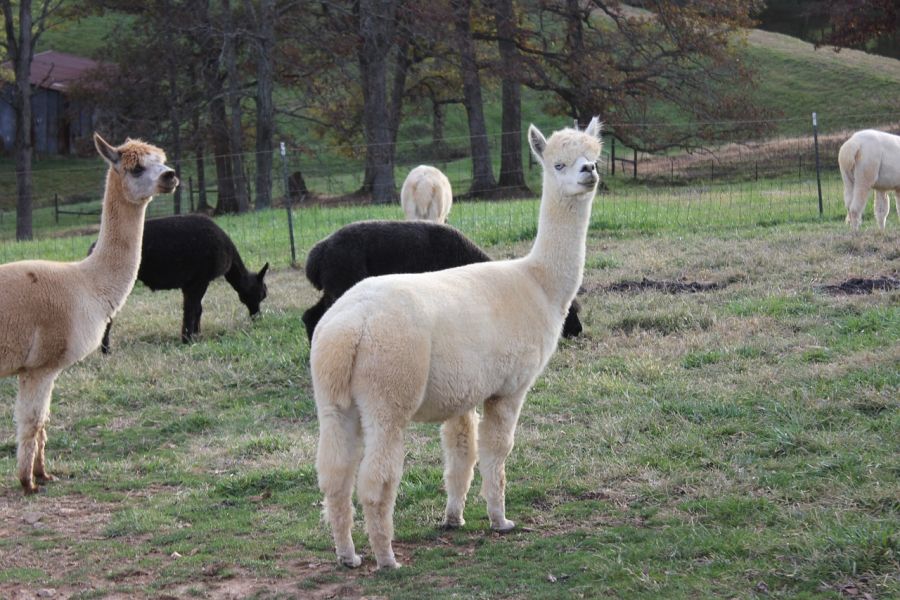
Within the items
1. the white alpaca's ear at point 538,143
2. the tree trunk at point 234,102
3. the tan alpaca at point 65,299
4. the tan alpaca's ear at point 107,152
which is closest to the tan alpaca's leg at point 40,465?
the tan alpaca at point 65,299

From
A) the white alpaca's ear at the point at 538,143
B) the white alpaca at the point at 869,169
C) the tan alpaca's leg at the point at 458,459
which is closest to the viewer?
the tan alpaca's leg at the point at 458,459

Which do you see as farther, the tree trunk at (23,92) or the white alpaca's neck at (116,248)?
the tree trunk at (23,92)

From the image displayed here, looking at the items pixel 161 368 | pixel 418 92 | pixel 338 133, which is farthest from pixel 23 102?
pixel 161 368

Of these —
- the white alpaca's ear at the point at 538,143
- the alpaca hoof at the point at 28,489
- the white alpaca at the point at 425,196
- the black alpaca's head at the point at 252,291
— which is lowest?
the alpaca hoof at the point at 28,489

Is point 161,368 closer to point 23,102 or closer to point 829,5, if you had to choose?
point 23,102

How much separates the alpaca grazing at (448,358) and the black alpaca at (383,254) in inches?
130

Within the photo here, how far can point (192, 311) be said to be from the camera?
11.0 m

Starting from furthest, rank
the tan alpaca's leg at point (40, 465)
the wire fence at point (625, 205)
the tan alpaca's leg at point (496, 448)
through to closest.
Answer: the wire fence at point (625, 205), the tan alpaca's leg at point (40, 465), the tan alpaca's leg at point (496, 448)

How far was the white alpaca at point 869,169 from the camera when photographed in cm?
1401

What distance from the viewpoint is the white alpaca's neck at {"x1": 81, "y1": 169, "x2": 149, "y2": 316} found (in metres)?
7.20

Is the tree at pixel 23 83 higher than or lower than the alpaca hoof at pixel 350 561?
higher

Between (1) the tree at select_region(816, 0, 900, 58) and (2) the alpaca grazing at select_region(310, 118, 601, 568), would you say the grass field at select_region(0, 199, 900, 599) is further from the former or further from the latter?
(1) the tree at select_region(816, 0, 900, 58)

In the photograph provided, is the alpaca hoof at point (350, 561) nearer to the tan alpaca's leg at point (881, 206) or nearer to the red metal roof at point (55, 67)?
the tan alpaca's leg at point (881, 206)

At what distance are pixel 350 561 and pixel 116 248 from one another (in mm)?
3271
